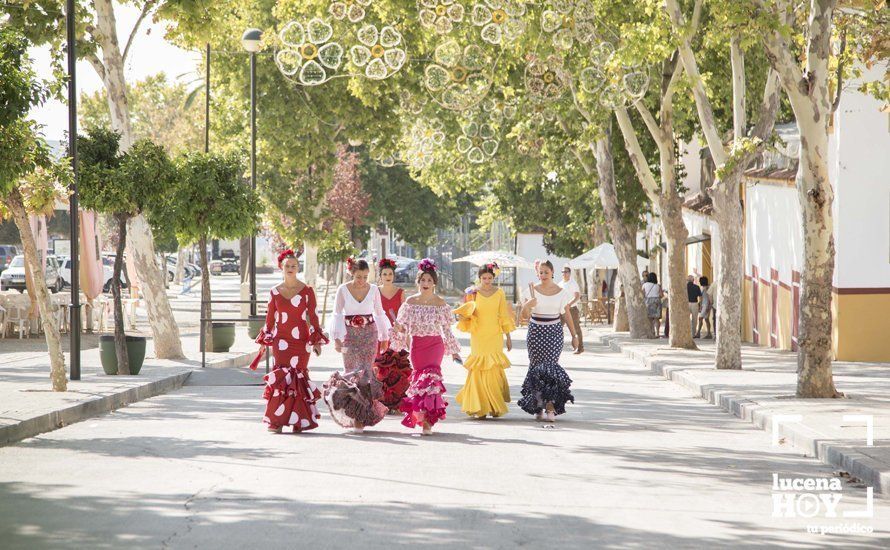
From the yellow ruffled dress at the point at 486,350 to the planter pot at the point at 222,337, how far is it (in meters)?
13.5

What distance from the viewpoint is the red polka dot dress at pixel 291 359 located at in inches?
589

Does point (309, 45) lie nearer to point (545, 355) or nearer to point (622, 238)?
point (622, 238)

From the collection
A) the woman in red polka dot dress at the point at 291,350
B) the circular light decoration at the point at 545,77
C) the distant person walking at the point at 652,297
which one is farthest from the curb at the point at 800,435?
the distant person walking at the point at 652,297

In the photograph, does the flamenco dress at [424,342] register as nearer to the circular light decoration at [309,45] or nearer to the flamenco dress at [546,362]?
the flamenco dress at [546,362]

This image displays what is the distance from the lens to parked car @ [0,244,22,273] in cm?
7701

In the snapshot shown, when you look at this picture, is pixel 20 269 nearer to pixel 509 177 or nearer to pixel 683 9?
pixel 509 177

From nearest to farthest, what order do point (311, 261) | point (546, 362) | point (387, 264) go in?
point (546, 362), point (387, 264), point (311, 261)

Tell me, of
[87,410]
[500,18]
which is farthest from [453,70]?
[87,410]

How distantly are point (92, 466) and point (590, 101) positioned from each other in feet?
70.3

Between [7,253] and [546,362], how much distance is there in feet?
226

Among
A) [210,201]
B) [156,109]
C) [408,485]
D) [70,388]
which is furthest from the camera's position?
[156,109]

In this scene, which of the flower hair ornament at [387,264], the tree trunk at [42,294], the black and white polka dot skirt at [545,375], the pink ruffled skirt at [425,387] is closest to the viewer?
the pink ruffled skirt at [425,387]

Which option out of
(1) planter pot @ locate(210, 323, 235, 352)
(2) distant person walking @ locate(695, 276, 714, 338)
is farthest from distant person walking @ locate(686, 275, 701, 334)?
(1) planter pot @ locate(210, 323, 235, 352)

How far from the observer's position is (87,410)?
16828 mm
